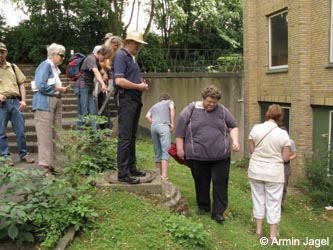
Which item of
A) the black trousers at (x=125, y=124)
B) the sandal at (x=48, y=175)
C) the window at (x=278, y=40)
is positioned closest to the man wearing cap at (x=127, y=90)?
the black trousers at (x=125, y=124)

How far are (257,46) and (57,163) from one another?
11407 millimetres

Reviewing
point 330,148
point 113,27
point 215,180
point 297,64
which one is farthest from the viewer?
point 113,27

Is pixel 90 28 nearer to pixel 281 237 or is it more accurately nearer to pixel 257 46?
→ pixel 257 46

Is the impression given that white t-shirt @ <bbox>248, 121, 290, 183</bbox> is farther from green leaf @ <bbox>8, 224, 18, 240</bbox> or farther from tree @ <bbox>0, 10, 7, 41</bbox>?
tree @ <bbox>0, 10, 7, 41</bbox>

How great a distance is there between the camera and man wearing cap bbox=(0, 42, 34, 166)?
18.7ft

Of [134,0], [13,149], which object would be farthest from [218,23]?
[13,149]

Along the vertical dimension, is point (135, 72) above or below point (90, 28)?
below

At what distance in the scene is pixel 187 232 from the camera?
396cm

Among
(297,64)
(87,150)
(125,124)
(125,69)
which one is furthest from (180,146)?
(297,64)

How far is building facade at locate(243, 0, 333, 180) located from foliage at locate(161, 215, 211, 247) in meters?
7.47

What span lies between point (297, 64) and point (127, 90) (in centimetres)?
908

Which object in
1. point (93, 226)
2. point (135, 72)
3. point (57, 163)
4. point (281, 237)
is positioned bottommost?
point (281, 237)

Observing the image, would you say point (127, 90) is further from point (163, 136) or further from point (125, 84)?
point (163, 136)

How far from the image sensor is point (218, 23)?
945 inches
